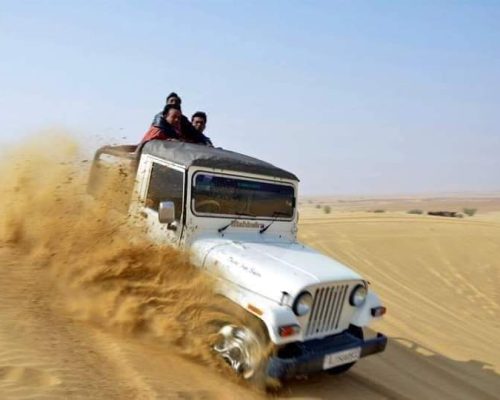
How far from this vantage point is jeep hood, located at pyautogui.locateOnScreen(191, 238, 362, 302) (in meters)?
4.31

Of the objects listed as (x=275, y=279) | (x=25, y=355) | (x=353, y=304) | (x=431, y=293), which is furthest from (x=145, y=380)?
(x=431, y=293)

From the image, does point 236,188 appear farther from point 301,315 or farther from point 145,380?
point 145,380

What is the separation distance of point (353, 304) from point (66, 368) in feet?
8.28

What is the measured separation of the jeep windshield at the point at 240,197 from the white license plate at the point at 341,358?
71.0 inches

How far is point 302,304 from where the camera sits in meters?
4.21

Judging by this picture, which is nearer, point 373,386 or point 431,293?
point 373,386

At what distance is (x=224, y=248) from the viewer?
4.94 meters

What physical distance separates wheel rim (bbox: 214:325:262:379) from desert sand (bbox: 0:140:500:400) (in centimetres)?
16

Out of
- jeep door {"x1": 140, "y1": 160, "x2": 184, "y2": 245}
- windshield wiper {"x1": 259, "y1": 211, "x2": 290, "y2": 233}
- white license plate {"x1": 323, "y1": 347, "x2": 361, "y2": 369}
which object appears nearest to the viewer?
white license plate {"x1": 323, "y1": 347, "x2": 361, "y2": 369}

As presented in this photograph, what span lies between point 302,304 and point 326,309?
15.9 inches

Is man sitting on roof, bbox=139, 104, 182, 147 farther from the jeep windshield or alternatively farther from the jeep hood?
the jeep hood

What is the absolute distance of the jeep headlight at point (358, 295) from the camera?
4723 millimetres

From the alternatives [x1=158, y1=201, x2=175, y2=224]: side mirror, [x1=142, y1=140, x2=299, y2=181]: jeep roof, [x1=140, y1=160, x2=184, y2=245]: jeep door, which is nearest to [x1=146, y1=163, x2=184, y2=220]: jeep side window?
[x1=140, y1=160, x2=184, y2=245]: jeep door

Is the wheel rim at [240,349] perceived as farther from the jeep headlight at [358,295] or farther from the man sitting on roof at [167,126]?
the man sitting on roof at [167,126]
